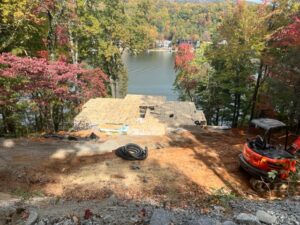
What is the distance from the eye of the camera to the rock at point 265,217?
4.26 meters

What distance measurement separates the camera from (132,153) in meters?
8.54

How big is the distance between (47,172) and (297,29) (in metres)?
10.5

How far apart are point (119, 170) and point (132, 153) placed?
954 millimetres

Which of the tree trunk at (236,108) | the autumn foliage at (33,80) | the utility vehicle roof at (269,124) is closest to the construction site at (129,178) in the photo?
the utility vehicle roof at (269,124)

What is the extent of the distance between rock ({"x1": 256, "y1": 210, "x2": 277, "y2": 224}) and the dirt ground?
126 cm

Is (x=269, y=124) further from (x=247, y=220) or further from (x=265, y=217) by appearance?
(x=247, y=220)

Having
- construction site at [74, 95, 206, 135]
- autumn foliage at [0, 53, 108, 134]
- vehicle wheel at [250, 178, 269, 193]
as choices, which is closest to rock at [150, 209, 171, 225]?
vehicle wheel at [250, 178, 269, 193]

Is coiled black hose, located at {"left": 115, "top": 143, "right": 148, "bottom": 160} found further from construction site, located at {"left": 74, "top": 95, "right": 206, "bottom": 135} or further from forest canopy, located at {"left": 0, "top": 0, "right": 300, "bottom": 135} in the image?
forest canopy, located at {"left": 0, "top": 0, "right": 300, "bottom": 135}

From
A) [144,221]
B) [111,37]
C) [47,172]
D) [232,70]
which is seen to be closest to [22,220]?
[144,221]

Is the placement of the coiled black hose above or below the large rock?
below

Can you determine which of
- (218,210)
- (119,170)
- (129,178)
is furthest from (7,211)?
(218,210)

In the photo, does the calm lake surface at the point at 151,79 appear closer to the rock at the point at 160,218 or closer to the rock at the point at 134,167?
the rock at the point at 134,167

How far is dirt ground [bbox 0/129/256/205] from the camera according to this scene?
6.48 m

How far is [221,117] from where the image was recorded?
22.8 metres
